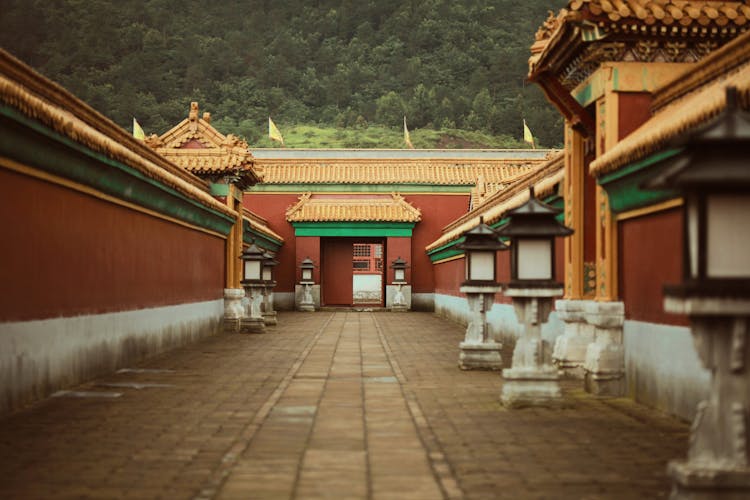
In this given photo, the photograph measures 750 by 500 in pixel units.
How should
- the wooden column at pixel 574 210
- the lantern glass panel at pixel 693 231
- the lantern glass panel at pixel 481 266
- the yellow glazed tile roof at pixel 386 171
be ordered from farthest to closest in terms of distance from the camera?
1. the yellow glazed tile roof at pixel 386 171
2. the lantern glass panel at pixel 481 266
3. the wooden column at pixel 574 210
4. the lantern glass panel at pixel 693 231

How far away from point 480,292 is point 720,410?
8718mm

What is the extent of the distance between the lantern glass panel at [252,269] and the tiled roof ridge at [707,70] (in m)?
13.5

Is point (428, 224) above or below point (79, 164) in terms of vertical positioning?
above

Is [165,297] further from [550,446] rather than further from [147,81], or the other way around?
[147,81]

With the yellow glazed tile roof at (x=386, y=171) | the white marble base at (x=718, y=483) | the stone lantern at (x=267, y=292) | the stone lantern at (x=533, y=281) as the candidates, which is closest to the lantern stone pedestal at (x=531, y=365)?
the stone lantern at (x=533, y=281)

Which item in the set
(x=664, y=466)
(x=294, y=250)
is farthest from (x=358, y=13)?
(x=664, y=466)

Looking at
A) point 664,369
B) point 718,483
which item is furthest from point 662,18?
point 718,483

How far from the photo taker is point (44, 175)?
10.1m

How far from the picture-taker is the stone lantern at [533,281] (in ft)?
31.6

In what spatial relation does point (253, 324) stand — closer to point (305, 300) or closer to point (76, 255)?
point (76, 255)

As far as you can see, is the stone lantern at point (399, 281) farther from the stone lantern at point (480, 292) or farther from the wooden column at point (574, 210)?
the wooden column at point (574, 210)

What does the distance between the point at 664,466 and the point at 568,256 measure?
6.77 meters

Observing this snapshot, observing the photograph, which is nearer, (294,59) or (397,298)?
(397,298)

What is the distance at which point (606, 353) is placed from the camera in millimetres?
10539
